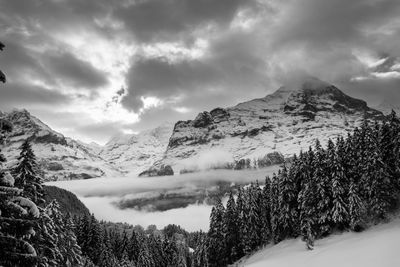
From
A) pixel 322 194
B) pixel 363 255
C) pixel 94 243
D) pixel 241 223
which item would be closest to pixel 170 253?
pixel 94 243

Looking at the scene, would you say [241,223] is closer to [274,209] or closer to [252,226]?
[252,226]

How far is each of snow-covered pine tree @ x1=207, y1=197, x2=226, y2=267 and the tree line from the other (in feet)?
8.63

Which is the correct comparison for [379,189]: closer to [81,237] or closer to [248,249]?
[248,249]

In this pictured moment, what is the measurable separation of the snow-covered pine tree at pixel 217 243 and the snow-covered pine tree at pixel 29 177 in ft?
177

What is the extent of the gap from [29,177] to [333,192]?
139 feet

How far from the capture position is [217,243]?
82.2 metres

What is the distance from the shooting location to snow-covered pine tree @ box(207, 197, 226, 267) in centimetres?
8219

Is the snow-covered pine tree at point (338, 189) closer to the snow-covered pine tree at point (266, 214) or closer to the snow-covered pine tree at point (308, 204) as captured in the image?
the snow-covered pine tree at point (308, 204)

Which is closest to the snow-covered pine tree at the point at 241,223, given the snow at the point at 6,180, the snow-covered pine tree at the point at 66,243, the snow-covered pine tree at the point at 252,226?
→ the snow-covered pine tree at the point at 252,226

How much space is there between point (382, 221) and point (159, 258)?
87.1m

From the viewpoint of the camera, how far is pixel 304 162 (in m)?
68.9

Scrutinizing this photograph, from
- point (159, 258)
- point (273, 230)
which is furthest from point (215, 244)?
point (159, 258)

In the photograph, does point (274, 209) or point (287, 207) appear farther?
point (274, 209)

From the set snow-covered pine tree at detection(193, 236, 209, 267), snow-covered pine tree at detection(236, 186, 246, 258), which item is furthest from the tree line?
snow-covered pine tree at detection(193, 236, 209, 267)
